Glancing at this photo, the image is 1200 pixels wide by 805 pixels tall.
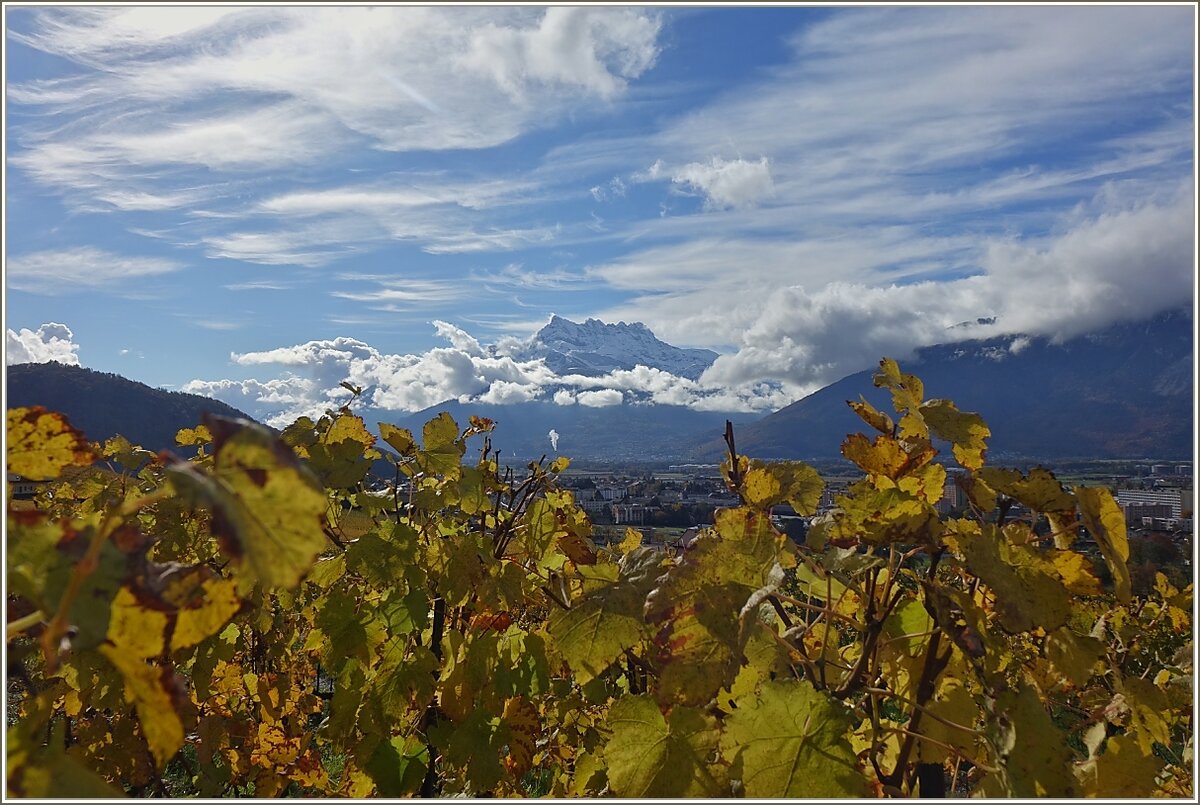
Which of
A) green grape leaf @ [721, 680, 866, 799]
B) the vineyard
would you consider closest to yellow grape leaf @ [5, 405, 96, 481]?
the vineyard

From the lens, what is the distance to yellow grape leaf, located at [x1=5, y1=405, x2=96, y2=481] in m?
1.17

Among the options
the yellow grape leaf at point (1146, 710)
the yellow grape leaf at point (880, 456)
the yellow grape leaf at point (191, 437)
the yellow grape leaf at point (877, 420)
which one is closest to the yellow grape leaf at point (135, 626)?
the yellow grape leaf at point (880, 456)

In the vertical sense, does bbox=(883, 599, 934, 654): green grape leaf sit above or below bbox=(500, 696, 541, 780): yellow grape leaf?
above

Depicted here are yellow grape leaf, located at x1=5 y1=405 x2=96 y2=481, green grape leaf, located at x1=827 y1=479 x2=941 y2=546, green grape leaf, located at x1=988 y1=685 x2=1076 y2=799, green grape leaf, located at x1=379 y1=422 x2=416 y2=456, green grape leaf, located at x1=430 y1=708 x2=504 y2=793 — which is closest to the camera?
yellow grape leaf, located at x1=5 y1=405 x2=96 y2=481

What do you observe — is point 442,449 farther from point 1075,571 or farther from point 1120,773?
point 1120,773

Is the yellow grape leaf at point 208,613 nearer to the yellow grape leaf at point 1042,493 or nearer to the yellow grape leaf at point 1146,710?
the yellow grape leaf at point 1042,493

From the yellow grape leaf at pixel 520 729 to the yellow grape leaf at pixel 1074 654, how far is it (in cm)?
181

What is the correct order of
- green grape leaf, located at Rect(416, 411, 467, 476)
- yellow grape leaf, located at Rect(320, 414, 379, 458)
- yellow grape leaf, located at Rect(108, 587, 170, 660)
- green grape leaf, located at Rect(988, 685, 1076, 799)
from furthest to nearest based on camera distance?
green grape leaf, located at Rect(416, 411, 467, 476) < yellow grape leaf, located at Rect(320, 414, 379, 458) < green grape leaf, located at Rect(988, 685, 1076, 799) < yellow grape leaf, located at Rect(108, 587, 170, 660)

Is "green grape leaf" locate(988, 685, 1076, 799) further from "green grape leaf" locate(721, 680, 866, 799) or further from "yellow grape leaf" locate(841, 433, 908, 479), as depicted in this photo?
"yellow grape leaf" locate(841, 433, 908, 479)

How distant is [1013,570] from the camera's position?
1.65 m

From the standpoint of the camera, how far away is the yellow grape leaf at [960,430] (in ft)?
6.57

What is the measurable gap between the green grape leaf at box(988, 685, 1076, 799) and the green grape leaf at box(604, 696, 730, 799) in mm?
580

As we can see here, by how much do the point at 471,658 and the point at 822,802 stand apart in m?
1.82

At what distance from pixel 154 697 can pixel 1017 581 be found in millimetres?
1583
